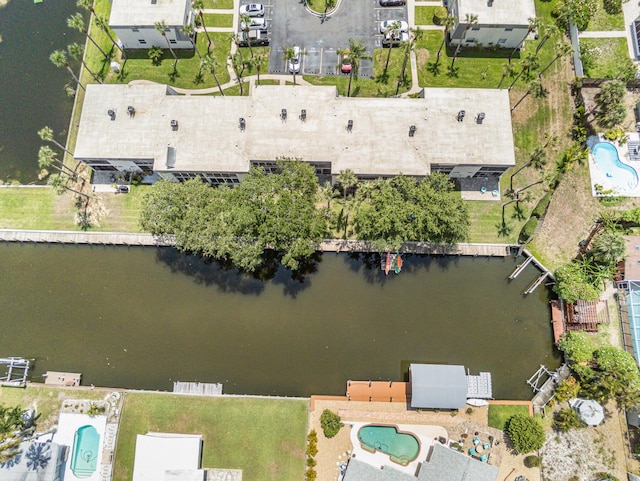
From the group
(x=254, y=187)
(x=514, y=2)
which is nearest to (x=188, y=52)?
(x=254, y=187)

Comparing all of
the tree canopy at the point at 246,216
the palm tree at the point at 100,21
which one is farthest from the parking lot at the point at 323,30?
the tree canopy at the point at 246,216

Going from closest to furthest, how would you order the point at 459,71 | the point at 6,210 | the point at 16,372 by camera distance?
the point at 16,372
the point at 6,210
the point at 459,71

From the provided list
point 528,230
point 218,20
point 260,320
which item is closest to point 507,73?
point 528,230

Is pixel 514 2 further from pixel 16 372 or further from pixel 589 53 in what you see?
pixel 16 372

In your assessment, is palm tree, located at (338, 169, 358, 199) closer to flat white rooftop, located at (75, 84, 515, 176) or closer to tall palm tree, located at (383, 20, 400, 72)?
flat white rooftop, located at (75, 84, 515, 176)

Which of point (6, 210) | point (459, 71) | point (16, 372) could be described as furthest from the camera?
point (459, 71)
